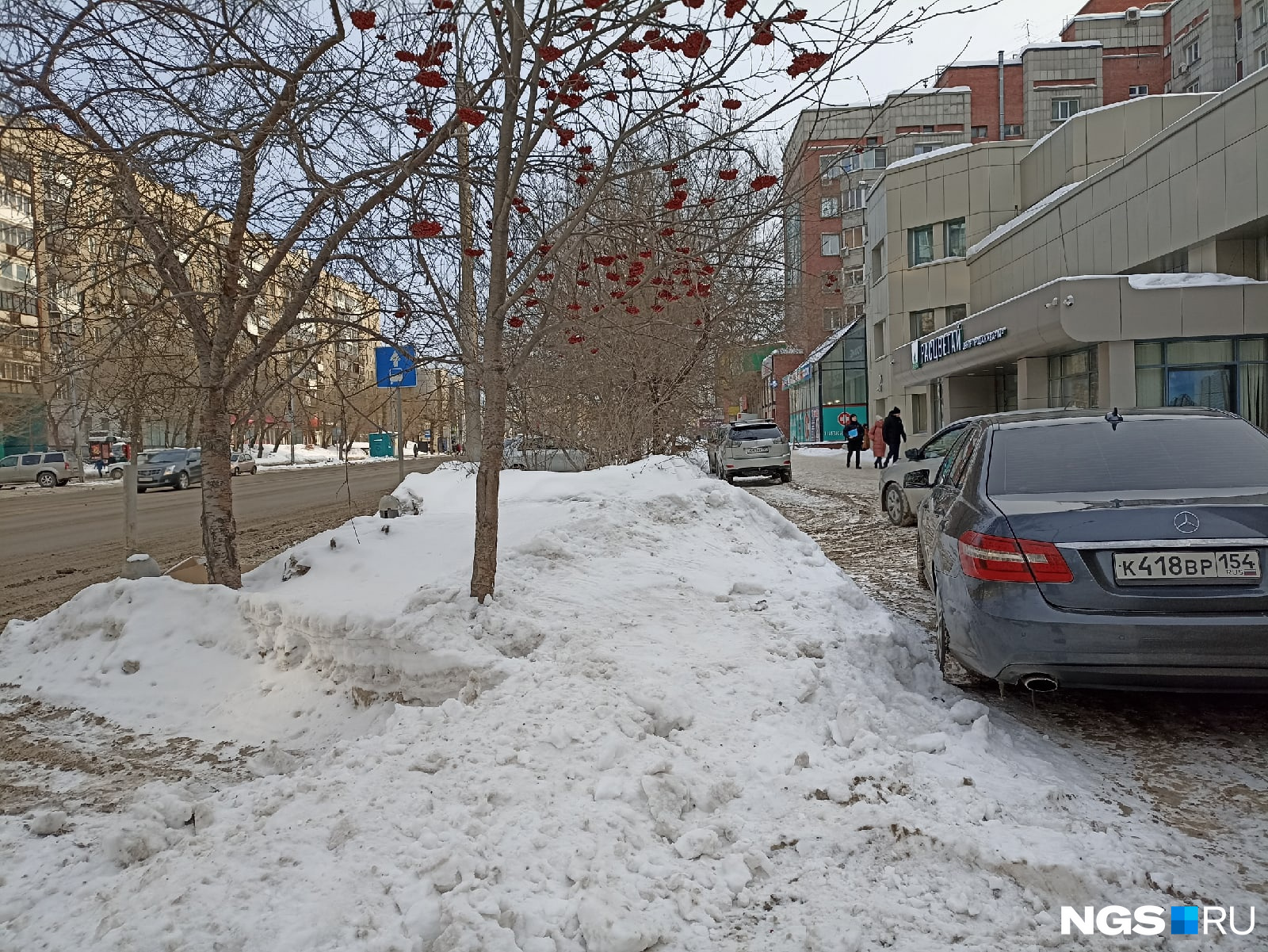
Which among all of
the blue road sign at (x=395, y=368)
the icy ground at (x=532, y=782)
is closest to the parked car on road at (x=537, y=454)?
the blue road sign at (x=395, y=368)

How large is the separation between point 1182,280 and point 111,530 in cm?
2379

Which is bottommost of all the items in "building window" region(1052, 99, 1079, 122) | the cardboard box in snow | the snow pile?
the cardboard box in snow

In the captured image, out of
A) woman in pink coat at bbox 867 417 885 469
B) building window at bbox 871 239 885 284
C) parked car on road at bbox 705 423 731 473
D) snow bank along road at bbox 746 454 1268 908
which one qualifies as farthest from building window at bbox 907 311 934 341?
snow bank along road at bbox 746 454 1268 908

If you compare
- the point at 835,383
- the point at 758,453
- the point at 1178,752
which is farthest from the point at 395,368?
the point at 835,383

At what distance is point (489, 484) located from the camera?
206 inches

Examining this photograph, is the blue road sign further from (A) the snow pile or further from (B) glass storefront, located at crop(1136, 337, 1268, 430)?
(A) the snow pile

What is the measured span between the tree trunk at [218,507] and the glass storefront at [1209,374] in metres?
20.9

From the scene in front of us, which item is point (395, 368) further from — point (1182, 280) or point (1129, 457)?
point (1182, 280)

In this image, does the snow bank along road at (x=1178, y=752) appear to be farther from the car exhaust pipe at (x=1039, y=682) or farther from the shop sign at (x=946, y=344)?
the shop sign at (x=946, y=344)

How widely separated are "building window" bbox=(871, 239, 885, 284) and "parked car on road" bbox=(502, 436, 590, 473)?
2512cm

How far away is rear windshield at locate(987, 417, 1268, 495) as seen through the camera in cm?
404

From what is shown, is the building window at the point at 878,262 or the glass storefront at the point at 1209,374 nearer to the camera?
the glass storefront at the point at 1209,374

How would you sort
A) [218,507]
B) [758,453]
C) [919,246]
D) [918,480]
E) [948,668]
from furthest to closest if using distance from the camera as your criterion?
[919,246], [758,453], [218,507], [918,480], [948,668]

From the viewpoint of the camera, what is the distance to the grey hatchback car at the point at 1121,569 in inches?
140
